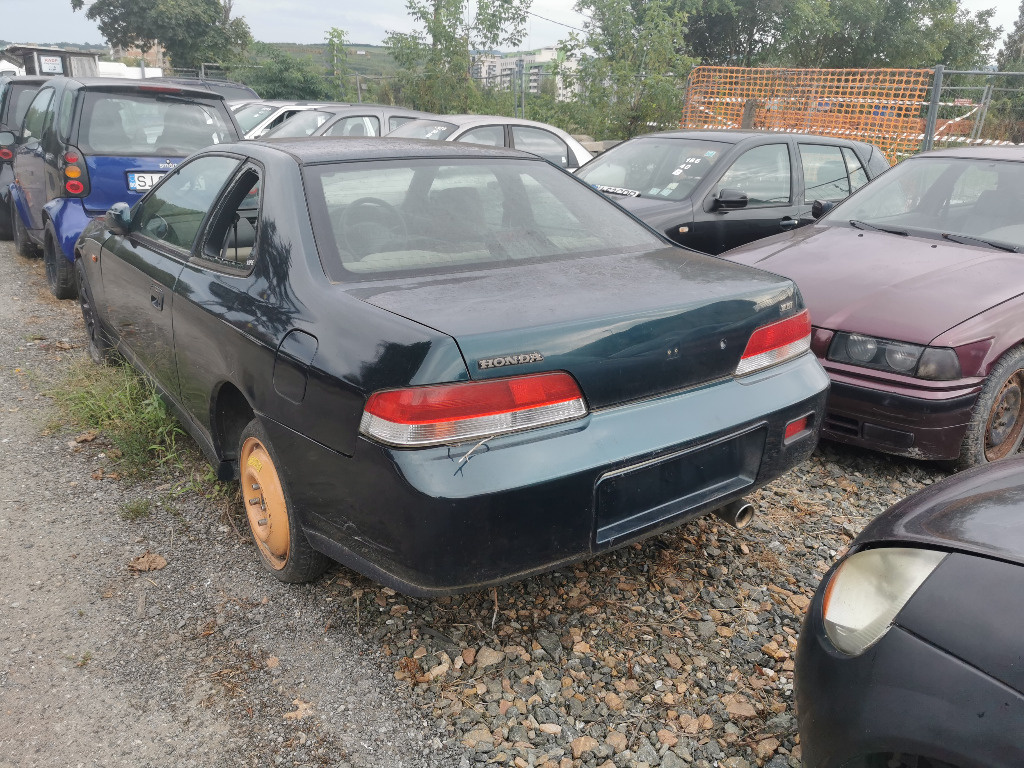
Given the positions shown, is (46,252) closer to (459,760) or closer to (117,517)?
A: (117,517)

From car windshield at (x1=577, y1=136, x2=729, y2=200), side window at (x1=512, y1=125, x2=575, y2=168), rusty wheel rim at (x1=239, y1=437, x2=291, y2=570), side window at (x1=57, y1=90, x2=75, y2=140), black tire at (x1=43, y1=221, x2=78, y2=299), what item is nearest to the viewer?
rusty wheel rim at (x1=239, y1=437, x2=291, y2=570)

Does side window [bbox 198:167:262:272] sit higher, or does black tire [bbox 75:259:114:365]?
side window [bbox 198:167:262:272]

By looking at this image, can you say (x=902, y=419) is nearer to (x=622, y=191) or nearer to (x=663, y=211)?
(x=663, y=211)

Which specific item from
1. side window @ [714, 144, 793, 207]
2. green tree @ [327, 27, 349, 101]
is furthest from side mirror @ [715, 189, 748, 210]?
green tree @ [327, 27, 349, 101]

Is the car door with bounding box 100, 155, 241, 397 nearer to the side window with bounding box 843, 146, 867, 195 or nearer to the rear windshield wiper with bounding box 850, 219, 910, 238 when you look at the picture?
the rear windshield wiper with bounding box 850, 219, 910, 238

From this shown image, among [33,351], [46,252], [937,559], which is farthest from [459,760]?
[46,252]

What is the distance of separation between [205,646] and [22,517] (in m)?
1.37

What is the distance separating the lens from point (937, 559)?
5.34 feet

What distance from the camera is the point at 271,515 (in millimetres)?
2887

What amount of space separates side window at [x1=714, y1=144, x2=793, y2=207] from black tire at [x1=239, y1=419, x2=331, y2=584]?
4781 mm

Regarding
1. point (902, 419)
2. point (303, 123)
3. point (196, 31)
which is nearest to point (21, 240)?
point (303, 123)

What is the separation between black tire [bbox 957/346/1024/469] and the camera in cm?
371

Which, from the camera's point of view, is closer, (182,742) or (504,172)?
(182,742)

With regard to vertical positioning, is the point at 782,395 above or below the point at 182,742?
above
